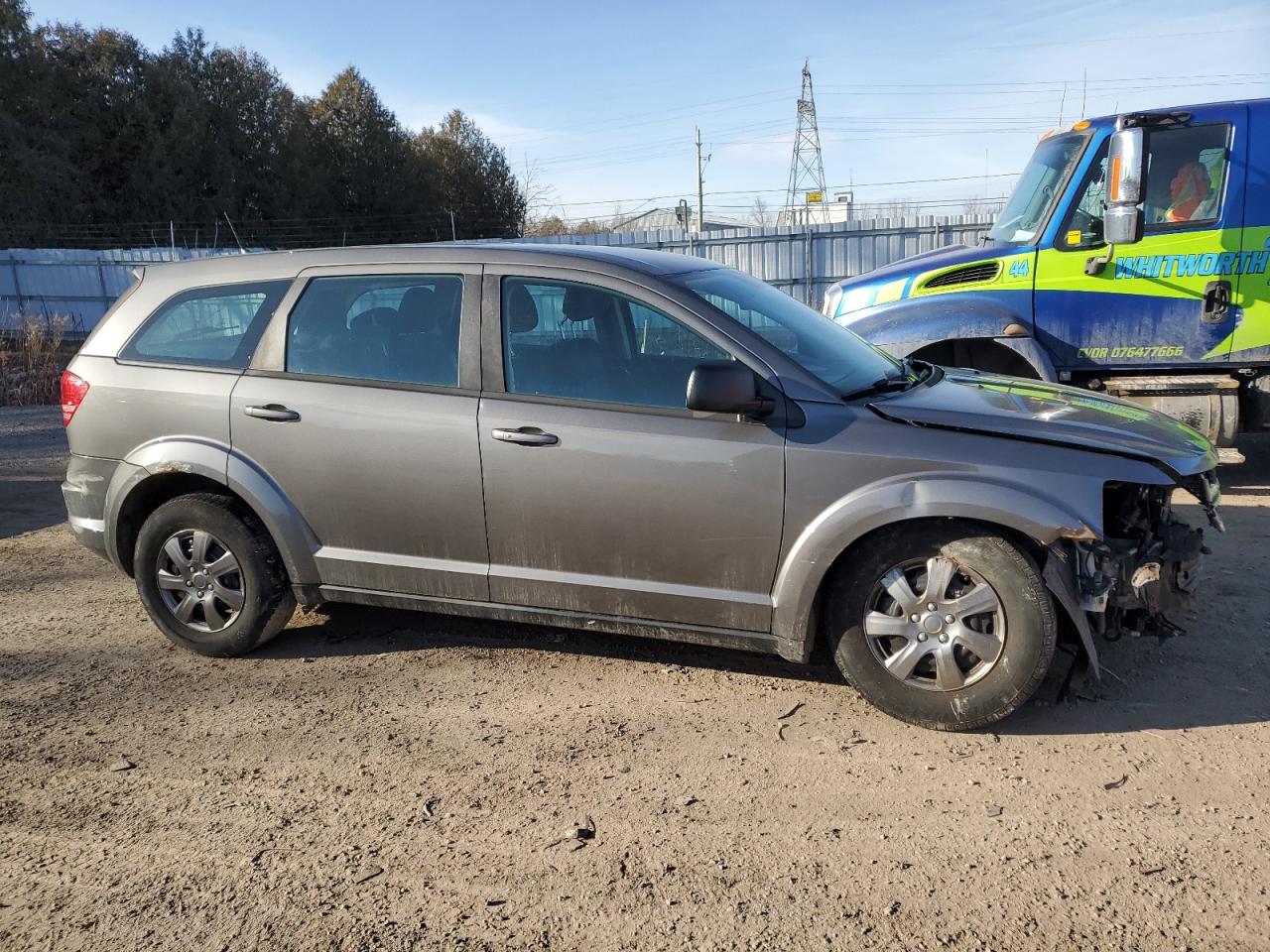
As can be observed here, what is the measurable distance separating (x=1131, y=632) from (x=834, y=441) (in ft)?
4.56

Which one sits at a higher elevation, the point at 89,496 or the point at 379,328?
the point at 379,328

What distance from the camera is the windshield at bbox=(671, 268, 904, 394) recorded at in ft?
12.8

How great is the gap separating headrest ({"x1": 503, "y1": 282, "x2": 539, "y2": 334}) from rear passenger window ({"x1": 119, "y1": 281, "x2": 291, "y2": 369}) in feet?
3.72

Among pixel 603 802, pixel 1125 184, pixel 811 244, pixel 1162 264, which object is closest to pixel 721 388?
pixel 603 802

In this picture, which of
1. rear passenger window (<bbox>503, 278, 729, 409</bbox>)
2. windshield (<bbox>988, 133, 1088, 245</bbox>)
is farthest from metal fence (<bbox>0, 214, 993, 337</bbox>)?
rear passenger window (<bbox>503, 278, 729, 409</bbox>)

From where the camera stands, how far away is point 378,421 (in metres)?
4.08

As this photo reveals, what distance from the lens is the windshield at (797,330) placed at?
12.8ft

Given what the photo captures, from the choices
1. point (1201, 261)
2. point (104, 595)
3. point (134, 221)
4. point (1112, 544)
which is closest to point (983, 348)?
point (1201, 261)

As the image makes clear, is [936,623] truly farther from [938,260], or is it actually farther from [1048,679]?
[938,260]

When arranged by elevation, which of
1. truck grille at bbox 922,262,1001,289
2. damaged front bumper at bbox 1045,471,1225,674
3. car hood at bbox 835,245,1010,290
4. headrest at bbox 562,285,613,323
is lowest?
damaged front bumper at bbox 1045,471,1225,674

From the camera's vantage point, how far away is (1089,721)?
3645 millimetres

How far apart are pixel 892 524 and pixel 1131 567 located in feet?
2.89

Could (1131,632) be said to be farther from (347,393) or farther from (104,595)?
(104,595)

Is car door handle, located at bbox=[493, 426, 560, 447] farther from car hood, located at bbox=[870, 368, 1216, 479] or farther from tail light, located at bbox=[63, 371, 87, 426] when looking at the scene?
tail light, located at bbox=[63, 371, 87, 426]
